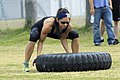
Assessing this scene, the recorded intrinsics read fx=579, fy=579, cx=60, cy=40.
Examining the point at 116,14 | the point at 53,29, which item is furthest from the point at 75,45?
the point at 116,14

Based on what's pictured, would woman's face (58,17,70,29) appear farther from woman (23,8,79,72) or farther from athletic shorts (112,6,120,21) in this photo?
athletic shorts (112,6,120,21)

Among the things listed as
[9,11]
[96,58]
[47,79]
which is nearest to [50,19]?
[96,58]

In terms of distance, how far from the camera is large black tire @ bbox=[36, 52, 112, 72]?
9430mm

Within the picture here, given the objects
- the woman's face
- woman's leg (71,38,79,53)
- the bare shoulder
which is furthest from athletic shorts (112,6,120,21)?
the woman's face

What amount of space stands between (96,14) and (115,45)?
976 mm

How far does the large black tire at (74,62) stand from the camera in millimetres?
9430

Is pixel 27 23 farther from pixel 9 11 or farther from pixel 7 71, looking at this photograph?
pixel 9 11

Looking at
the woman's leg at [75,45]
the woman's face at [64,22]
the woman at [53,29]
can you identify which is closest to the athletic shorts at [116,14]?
the woman's leg at [75,45]

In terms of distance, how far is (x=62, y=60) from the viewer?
9445 mm

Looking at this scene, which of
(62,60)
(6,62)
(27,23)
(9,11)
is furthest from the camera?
(9,11)

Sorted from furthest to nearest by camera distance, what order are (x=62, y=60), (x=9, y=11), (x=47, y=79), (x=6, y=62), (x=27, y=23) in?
(x=9, y=11) → (x=27, y=23) → (x=6, y=62) → (x=62, y=60) → (x=47, y=79)

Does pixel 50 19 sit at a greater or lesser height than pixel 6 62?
greater

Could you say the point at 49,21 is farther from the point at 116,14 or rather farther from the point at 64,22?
the point at 116,14

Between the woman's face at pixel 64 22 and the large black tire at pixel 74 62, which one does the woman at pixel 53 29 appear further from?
the large black tire at pixel 74 62
